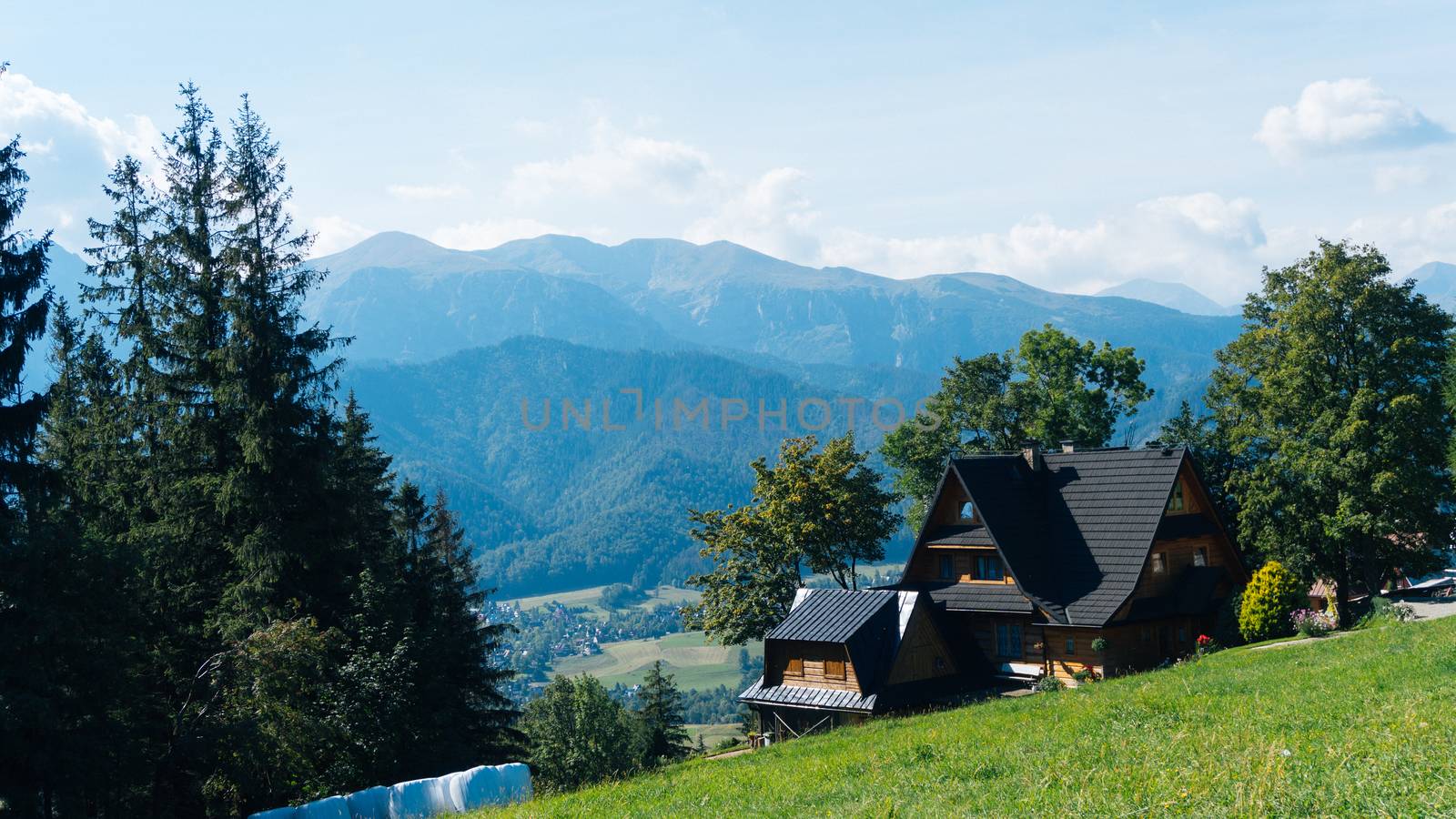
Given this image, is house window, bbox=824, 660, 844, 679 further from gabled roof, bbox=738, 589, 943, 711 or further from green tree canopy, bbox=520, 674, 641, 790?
green tree canopy, bbox=520, 674, 641, 790

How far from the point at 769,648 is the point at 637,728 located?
33787 mm

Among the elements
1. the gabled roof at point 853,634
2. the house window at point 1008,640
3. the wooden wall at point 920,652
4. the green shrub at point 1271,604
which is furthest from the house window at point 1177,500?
the gabled roof at point 853,634

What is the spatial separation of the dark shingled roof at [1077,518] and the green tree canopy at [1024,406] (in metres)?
10.3

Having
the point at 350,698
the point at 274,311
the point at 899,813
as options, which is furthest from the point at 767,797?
the point at 274,311

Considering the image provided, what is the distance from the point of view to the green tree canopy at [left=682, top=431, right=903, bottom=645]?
4519 centimetres

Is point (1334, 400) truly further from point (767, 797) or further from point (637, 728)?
point (637, 728)

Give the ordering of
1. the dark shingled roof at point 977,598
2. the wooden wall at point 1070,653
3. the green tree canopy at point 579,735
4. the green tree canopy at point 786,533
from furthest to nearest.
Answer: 1. the green tree canopy at point 579,735
2. the green tree canopy at point 786,533
3. the dark shingled roof at point 977,598
4. the wooden wall at point 1070,653

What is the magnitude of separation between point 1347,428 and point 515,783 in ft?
105

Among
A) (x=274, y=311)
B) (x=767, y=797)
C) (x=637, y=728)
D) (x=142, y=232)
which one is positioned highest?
(x=142, y=232)

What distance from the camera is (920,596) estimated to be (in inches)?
1479

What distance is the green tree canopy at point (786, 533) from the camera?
45188mm

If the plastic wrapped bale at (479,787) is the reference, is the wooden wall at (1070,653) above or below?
below

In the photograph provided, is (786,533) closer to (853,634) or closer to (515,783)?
(853,634)

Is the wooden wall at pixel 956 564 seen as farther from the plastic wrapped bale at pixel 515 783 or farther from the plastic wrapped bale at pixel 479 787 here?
the plastic wrapped bale at pixel 479 787
